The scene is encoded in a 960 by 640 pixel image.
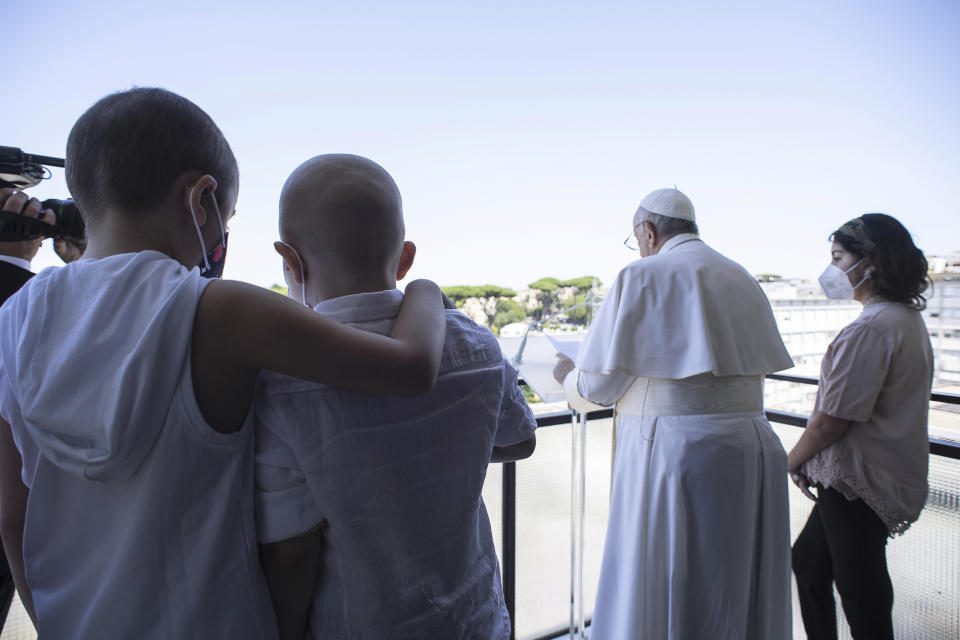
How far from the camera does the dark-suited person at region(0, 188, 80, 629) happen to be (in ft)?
3.23

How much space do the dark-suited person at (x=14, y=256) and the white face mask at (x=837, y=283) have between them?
225 centimetres

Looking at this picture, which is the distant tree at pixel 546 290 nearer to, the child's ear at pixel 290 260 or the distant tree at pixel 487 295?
the distant tree at pixel 487 295

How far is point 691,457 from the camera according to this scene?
4.99 ft

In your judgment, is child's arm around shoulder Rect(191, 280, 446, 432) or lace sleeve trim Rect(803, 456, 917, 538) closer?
child's arm around shoulder Rect(191, 280, 446, 432)

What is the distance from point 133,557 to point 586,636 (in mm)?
2099

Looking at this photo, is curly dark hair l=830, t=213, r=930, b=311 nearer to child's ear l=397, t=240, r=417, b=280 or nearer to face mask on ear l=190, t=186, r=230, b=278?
child's ear l=397, t=240, r=417, b=280

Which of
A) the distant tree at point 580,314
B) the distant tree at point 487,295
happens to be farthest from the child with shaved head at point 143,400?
the distant tree at point 487,295

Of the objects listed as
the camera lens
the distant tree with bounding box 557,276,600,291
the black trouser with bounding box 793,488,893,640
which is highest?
the camera lens

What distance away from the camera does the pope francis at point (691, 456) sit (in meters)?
1.52

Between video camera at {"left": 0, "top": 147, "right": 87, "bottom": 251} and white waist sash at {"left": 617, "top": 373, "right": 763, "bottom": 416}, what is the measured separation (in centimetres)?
151

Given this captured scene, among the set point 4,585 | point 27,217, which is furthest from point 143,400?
point 4,585

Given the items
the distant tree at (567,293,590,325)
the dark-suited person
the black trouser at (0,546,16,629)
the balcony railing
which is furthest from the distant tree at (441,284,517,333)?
the black trouser at (0,546,16,629)

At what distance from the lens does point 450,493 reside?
62 centimetres

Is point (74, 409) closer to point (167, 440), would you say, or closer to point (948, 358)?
point (167, 440)
